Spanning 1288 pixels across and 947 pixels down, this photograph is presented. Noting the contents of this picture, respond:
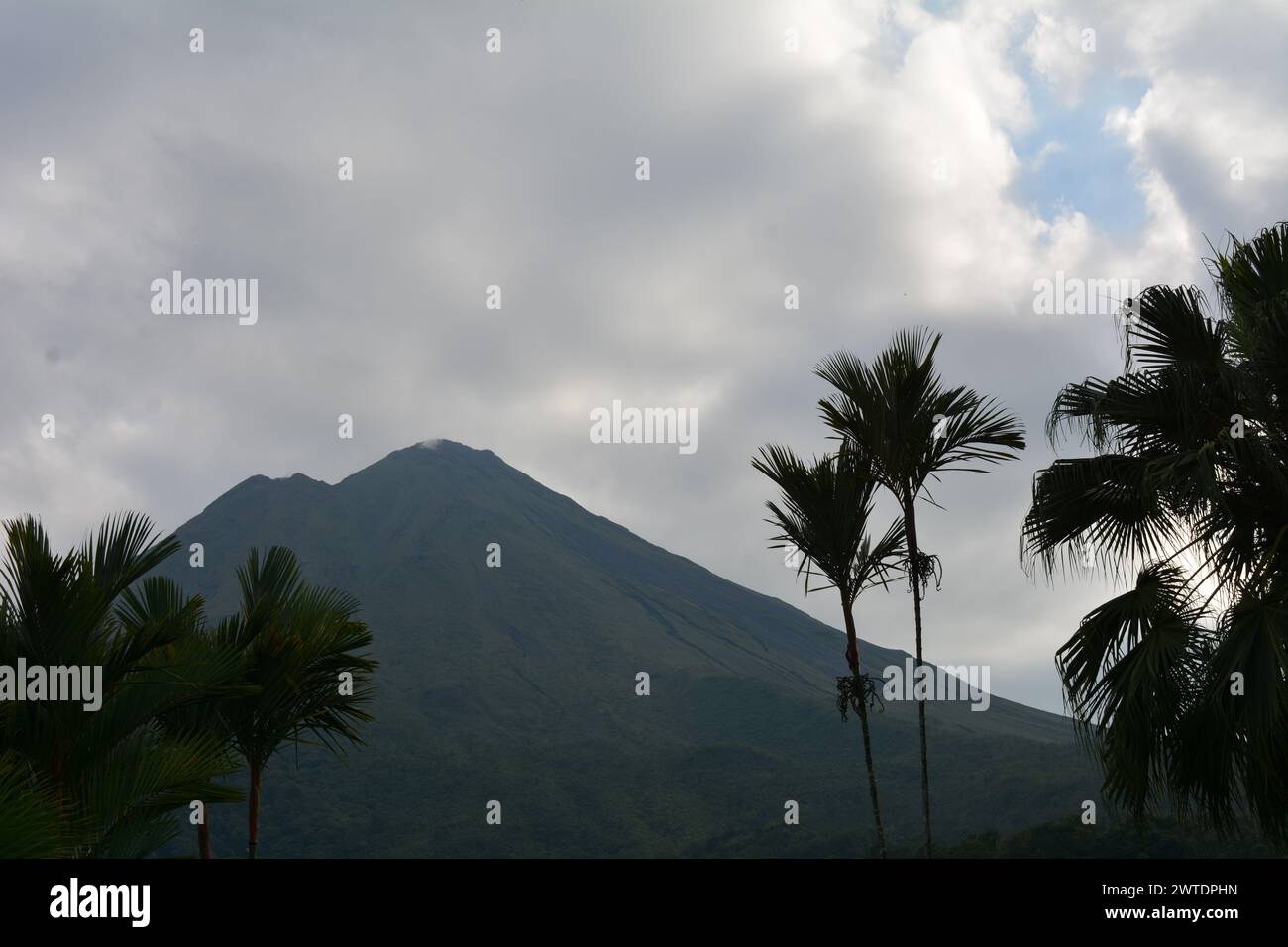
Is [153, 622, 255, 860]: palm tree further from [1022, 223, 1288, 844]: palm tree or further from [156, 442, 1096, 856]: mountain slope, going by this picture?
[156, 442, 1096, 856]: mountain slope

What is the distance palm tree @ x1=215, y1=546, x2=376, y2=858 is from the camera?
8188 millimetres

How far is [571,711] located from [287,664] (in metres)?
109

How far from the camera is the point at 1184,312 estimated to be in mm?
8461

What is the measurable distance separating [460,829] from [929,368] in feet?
266

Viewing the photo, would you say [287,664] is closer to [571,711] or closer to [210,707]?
[210,707]

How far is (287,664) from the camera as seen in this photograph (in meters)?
8.21

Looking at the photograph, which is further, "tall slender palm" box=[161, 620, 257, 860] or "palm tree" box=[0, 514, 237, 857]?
"tall slender palm" box=[161, 620, 257, 860]

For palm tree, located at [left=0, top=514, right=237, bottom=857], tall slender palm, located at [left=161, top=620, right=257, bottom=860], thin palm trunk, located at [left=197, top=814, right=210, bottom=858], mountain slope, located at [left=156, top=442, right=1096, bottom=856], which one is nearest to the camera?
palm tree, located at [left=0, top=514, right=237, bottom=857]

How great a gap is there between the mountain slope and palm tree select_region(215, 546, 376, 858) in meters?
59.9

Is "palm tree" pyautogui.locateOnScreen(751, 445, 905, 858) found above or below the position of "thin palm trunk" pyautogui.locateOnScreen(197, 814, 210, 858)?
above

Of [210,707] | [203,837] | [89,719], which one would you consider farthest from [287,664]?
[89,719]

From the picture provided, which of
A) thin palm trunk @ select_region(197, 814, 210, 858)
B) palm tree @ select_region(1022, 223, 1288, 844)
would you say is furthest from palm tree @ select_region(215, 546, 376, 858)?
palm tree @ select_region(1022, 223, 1288, 844)
